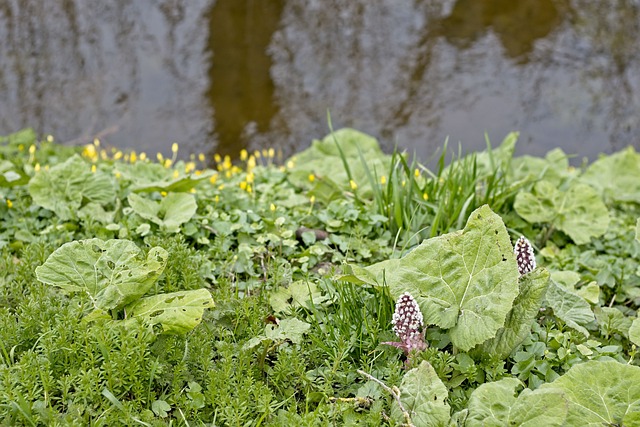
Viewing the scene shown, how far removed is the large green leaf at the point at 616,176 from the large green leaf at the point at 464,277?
2.83 m

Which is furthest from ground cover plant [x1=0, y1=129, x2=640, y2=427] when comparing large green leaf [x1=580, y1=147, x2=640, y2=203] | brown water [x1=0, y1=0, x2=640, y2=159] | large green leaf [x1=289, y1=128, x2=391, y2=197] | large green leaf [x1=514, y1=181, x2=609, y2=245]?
brown water [x1=0, y1=0, x2=640, y2=159]

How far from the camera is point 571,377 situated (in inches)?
95.2

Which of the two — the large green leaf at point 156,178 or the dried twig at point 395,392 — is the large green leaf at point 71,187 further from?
the dried twig at point 395,392

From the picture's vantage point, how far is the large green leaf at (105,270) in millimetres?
2717

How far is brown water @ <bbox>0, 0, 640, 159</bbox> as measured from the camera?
28.7ft

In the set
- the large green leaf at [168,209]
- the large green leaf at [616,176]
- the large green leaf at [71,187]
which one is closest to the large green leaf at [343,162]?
the large green leaf at [168,209]

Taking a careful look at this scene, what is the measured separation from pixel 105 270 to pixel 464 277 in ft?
4.70

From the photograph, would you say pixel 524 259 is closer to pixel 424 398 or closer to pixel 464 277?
pixel 464 277

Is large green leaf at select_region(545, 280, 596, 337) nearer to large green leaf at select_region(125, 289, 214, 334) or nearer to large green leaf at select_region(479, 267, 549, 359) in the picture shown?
large green leaf at select_region(479, 267, 549, 359)

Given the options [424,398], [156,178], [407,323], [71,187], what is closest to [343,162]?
[156,178]

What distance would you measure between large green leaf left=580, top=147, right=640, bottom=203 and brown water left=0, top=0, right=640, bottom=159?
10.2ft

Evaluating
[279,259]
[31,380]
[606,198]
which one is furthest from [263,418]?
[606,198]

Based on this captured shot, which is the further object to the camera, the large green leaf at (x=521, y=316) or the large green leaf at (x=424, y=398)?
the large green leaf at (x=521, y=316)

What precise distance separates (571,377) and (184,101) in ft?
24.3
